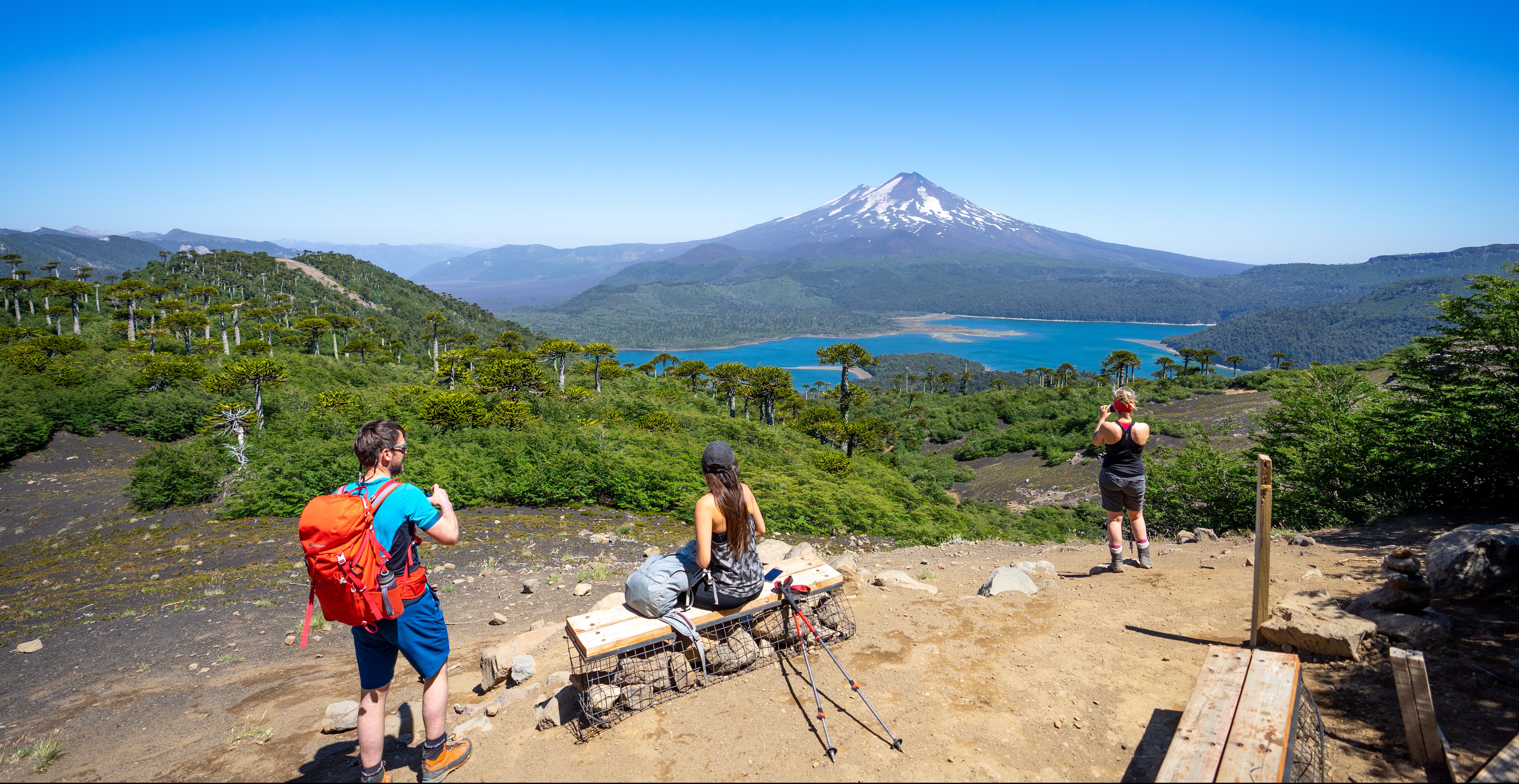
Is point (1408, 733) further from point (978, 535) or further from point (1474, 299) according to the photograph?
point (978, 535)

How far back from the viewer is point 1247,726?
2566 millimetres

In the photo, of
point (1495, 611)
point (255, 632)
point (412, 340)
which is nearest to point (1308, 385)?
point (1495, 611)

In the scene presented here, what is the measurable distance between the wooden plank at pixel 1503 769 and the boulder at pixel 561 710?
3854 mm

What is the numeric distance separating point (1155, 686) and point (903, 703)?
1525 millimetres

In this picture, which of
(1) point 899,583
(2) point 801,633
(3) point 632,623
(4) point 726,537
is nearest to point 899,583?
(1) point 899,583

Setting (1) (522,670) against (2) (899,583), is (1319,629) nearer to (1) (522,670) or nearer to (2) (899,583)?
(2) (899,583)

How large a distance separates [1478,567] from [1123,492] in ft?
7.07

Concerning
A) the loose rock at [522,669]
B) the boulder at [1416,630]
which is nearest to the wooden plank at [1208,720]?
the boulder at [1416,630]

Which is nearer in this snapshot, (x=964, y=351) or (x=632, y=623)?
(x=632, y=623)

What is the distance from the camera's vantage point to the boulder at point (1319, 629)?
359cm

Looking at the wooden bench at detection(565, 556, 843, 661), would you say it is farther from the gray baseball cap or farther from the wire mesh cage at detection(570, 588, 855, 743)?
the gray baseball cap

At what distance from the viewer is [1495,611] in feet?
13.1

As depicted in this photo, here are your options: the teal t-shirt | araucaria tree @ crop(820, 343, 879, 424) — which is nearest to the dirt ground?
the teal t-shirt

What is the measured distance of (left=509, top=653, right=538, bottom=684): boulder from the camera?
4318 mm
